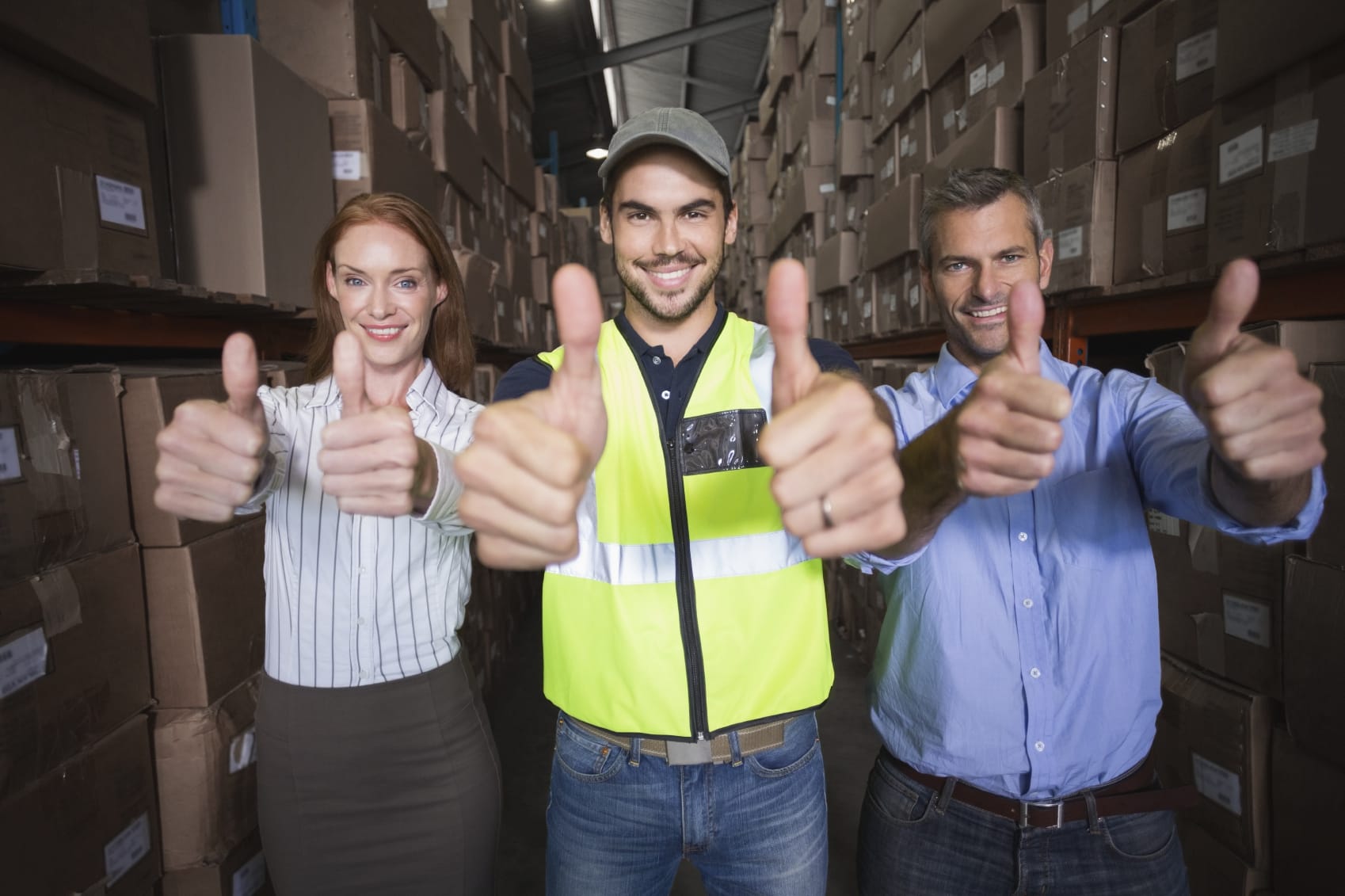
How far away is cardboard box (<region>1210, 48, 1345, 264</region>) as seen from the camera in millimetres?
1232

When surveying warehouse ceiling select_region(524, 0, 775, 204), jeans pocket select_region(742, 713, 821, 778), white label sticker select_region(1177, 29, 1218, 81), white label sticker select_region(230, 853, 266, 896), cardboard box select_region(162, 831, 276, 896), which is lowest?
white label sticker select_region(230, 853, 266, 896)

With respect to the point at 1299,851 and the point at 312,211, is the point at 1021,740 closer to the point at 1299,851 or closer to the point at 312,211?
the point at 1299,851

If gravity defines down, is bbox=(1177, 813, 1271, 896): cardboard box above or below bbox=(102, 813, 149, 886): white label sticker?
below

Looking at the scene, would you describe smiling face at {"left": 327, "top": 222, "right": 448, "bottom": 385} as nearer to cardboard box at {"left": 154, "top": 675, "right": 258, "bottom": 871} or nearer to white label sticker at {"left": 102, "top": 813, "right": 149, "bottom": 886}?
cardboard box at {"left": 154, "top": 675, "right": 258, "bottom": 871}

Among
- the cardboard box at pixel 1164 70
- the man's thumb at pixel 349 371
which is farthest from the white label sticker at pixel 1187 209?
the man's thumb at pixel 349 371

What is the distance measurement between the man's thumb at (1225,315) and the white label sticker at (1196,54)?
1183 mm

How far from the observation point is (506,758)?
2.95 m

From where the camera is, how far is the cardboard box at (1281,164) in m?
1.23

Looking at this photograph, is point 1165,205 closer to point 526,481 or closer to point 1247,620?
point 1247,620

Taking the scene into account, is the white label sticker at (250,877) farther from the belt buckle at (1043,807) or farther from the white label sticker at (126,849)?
the belt buckle at (1043,807)

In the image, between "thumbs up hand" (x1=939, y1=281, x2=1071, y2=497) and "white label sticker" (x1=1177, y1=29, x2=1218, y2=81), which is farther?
"white label sticker" (x1=1177, y1=29, x2=1218, y2=81)

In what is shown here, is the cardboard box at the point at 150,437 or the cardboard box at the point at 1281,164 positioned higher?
the cardboard box at the point at 1281,164

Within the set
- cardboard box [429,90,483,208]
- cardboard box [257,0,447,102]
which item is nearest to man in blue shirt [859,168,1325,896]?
cardboard box [257,0,447,102]

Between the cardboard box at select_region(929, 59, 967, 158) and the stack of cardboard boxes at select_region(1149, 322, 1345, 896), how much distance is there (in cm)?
136
